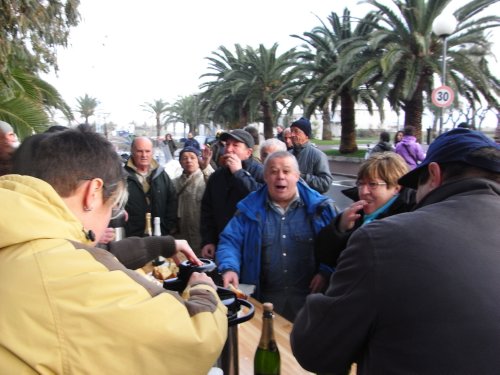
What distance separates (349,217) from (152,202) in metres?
2.44

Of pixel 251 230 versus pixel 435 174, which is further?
pixel 251 230

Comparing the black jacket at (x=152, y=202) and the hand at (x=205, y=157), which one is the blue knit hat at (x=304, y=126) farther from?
the black jacket at (x=152, y=202)

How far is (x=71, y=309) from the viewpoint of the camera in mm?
977

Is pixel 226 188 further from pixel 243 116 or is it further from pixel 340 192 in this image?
pixel 243 116

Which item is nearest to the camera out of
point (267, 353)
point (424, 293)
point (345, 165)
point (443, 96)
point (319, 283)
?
point (424, 293)

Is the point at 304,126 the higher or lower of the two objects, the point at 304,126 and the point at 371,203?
the higher

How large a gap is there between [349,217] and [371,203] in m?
0.32

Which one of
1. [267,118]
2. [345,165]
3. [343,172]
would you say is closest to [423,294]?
[343,172]

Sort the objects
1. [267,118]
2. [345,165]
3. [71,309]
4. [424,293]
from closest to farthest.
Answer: [71,309], [424,293], [345,165], [267,118]

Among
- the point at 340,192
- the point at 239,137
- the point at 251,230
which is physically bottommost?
the point at 340,192

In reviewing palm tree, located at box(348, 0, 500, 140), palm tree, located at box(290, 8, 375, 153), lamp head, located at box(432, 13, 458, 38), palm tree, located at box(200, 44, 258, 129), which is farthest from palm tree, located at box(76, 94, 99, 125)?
lamp head, located at box(432, 13, 458, 38)

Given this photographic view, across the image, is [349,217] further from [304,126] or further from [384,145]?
[384,145]

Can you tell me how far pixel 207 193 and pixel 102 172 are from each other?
8.83ft

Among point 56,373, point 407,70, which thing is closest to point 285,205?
point 56,373
